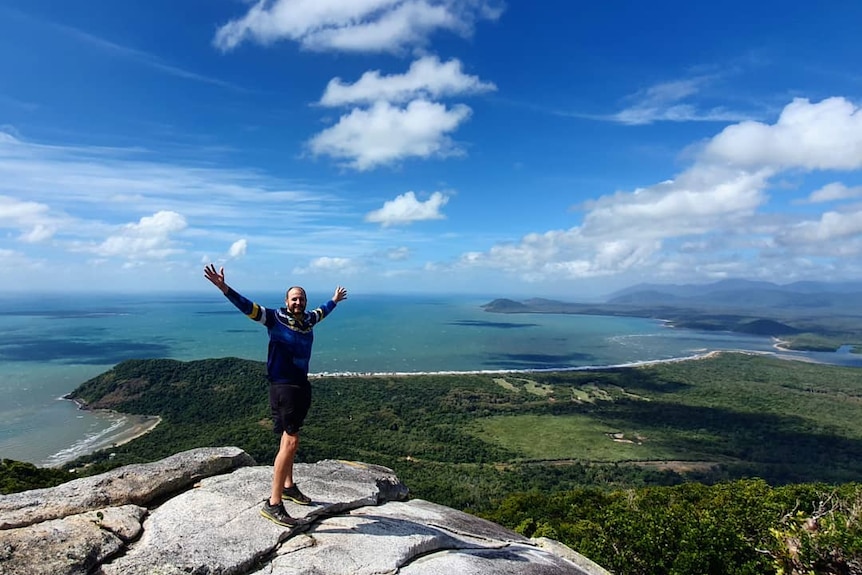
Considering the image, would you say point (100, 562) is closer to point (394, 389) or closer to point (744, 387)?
point (394, 389)

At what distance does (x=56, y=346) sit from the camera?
5408 inches

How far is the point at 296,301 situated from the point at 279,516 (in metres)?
3.02

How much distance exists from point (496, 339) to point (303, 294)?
193 m

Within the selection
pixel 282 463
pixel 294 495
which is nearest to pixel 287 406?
pixel 282 463

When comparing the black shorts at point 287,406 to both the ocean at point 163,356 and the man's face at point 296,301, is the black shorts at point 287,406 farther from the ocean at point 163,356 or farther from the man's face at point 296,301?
the ocean at point 163,356

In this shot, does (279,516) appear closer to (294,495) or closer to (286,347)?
(294,495)

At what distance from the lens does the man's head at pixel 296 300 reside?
22.3 ft

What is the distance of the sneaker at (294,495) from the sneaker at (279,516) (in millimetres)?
498

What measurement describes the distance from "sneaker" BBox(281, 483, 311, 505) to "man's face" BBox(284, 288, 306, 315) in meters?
2.79

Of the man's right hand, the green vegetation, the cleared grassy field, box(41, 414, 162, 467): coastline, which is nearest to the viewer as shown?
the man's right hand

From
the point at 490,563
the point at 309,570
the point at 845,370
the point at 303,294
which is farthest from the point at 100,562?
the point at 845,370

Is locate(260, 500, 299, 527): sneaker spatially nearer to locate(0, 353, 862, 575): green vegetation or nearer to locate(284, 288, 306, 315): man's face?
locate(284, 288, 306, 315): man's face

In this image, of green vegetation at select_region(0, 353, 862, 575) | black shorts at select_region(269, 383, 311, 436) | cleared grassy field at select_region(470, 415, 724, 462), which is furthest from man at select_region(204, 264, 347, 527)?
cleared grassy field at select_region(470, 415, 724, 462)

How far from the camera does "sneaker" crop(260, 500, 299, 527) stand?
659 cm
